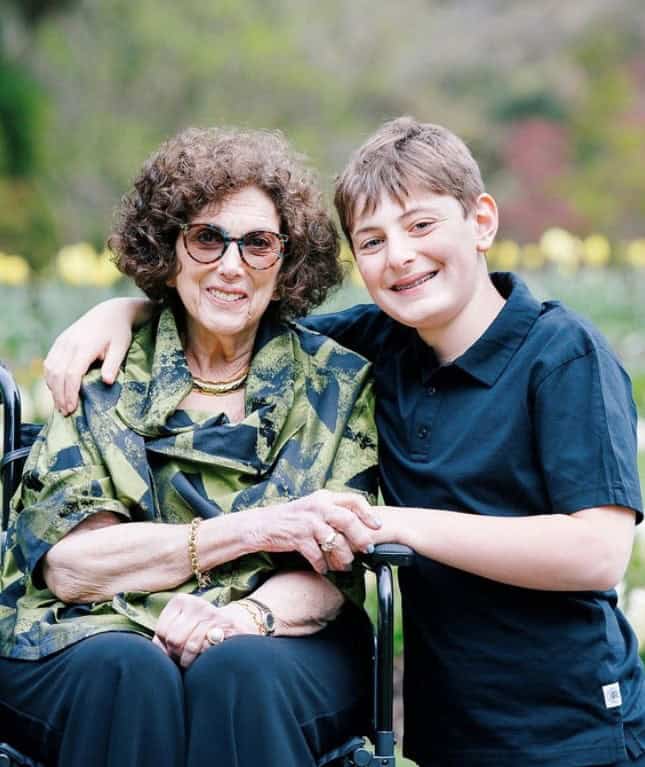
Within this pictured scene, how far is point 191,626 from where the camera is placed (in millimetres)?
2428

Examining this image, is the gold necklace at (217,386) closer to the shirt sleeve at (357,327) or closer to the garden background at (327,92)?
the shirt sleeve at (357,327)

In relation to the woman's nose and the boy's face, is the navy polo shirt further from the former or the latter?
the woman's nose

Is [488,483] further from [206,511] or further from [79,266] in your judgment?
[79,266]

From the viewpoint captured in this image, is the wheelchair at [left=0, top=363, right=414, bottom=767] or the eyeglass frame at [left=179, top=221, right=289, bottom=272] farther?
the eyeglass frame at [left=179, top=221, right=289, bottom=272]

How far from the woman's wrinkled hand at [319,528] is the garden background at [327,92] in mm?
7103

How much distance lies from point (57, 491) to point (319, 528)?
57 centimetres

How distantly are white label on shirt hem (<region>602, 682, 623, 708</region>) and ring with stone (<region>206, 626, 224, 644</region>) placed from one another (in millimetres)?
769

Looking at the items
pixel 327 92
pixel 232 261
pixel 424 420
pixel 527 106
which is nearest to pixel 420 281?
pixel 424 420

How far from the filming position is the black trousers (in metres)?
2.28

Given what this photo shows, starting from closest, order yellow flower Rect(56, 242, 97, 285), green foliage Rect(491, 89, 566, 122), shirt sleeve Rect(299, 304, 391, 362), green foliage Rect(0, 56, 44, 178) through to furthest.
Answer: shirt sleeve Rect(299, 304, 391, 362) → yellow flower Rect(56, 242, 97, 285) → green foliage Rect(0, 56, 44, 178) → green foliage Rect(491, 89, 566, 122)

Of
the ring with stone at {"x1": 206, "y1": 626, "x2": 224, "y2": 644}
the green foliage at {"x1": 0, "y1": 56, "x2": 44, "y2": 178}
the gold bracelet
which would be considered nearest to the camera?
the ring with stone at {"x1": 206, "y1": 626, "x2": 224, "y2": 644}

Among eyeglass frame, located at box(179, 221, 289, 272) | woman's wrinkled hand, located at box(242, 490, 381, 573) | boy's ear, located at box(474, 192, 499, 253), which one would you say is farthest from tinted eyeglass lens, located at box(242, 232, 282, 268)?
woman's wrinkled hand, located at box(242, 490, 381, 573)

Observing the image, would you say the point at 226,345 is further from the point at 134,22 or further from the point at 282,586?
the point at 134,22

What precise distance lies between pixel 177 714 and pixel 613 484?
94 cm
